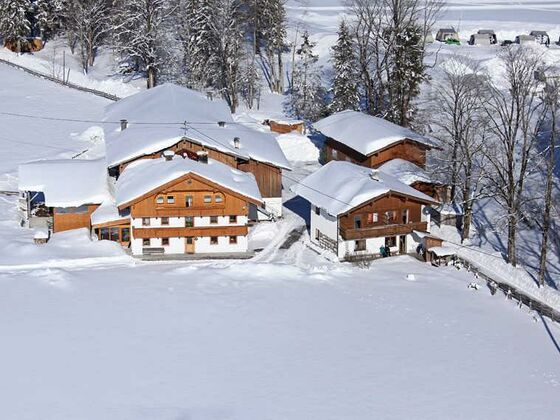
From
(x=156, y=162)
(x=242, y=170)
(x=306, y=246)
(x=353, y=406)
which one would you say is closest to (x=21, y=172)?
(x=156, y=162)

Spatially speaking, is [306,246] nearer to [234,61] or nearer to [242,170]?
[242,170]

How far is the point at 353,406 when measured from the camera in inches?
1167

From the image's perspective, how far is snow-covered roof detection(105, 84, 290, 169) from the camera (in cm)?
4831

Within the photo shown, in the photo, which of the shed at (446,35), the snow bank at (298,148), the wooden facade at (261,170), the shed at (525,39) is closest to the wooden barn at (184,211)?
the wooden facade at (261,170)

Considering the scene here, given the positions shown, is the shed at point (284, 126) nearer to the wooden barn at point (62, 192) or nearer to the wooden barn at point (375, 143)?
the wooden barn at point (375, 143)

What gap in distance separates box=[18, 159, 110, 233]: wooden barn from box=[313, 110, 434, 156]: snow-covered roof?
1729 centimetres

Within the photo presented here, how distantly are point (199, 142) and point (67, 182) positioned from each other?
8.13 m

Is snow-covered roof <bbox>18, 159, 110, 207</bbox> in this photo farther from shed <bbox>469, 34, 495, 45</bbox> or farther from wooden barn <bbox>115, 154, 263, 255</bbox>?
shed <bbox>469, 34, 495, 45</bbox>

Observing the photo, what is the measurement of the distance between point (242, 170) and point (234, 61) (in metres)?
28.3

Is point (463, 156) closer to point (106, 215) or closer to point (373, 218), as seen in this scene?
point (373, 218)

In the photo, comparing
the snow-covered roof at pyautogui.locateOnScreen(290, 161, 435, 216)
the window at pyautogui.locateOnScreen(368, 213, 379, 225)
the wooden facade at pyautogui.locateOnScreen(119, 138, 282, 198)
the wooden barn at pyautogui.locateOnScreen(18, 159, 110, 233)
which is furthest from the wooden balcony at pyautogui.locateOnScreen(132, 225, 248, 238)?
the window at pyautogui.locateOnScreen(368, 213, 379, 225)

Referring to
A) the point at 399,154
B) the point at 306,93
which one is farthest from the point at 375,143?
the point at 306,93

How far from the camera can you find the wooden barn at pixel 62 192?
46.5m

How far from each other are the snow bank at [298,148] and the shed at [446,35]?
3760 cm
